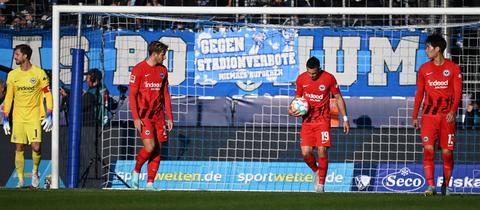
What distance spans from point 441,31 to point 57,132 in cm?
650

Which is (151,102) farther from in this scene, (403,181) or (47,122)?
(403,181)

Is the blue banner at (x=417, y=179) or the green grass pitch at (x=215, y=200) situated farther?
the blue banner at (x=417, y=179)

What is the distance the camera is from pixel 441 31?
792 inches

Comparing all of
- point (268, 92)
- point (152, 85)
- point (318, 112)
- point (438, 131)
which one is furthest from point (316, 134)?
point (268, 92)

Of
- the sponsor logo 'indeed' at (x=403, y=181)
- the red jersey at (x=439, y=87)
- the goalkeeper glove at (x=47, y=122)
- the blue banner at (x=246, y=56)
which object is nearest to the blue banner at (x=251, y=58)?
the blue banner at (x=246, y=56)

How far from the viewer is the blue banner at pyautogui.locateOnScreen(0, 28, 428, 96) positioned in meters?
19.9

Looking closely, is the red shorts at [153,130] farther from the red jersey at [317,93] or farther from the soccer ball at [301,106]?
the red jersey at [317,93]

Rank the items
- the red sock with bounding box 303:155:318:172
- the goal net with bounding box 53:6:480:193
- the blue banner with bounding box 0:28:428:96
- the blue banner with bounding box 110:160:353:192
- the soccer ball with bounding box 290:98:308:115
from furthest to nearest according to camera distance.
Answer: the blue banner with bounding box 0:28:428:96 < the goal net with bounding box 53:6:480:193 < the blue banner with bounding box 110:160:353:192 < the red sock with bounding box 303:155:318:172 < the soccer ball with bounding box 290:98:308:115

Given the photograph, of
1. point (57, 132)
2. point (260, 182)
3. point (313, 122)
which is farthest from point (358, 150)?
point (57, 132)

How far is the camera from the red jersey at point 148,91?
16422 millimetres

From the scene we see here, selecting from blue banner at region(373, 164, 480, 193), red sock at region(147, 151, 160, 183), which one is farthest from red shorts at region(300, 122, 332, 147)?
blue banner at region(373, 164, 480, 193)

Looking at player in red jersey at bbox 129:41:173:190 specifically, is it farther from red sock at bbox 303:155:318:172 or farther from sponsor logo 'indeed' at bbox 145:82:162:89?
red sock at bbox 303:155:318:172

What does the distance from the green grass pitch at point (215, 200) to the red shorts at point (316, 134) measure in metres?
1.64

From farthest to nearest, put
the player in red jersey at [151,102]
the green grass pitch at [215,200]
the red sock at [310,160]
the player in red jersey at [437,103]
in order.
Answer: the red sock at [310,160], the player in red jersey at [151,102], the player in red jersey at [437,103], the green grass pitch at [215,200]
